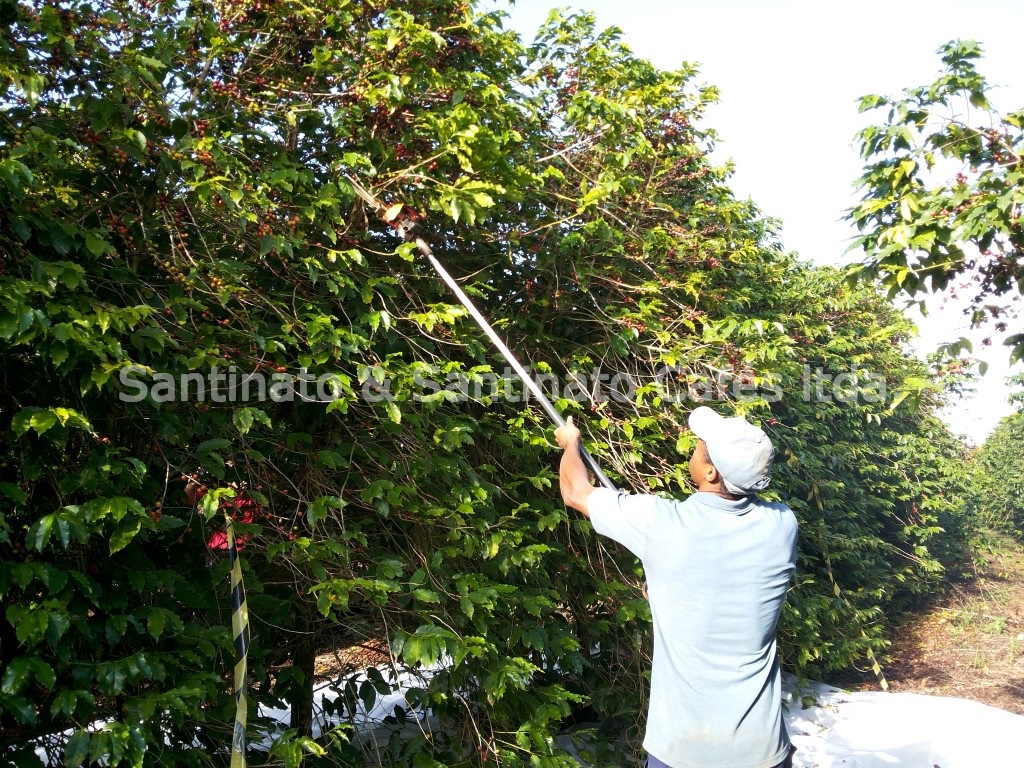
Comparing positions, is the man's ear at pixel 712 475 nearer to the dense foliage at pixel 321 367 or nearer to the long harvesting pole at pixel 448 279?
the long harvesting pole at pixel 448 279

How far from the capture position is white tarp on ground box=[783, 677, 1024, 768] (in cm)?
598

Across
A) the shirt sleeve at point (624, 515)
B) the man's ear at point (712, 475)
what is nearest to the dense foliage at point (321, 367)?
the shirt sleeve at point (624, 515)

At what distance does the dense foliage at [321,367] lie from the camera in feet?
7.78

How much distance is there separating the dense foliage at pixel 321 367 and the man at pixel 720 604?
91 centimetres

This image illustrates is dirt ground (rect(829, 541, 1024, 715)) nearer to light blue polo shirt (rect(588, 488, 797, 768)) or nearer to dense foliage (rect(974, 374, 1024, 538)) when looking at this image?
dense foliage (rect(974, 374, 1024, 538))

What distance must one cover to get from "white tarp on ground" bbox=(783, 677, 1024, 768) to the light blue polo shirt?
4.30 m

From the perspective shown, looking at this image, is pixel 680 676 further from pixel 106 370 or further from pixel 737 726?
pixel 106 370

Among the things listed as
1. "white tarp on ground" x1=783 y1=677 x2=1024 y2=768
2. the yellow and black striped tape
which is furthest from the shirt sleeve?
"white tarp on ground" x1=783 y1=677 x2=1024 y2=768

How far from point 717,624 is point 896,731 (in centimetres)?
539

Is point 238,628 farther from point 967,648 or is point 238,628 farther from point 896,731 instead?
point 967,648

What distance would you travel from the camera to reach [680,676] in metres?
2.32

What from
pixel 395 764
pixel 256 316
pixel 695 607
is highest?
pixel 256 316

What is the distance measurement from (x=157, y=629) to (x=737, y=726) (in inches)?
62.8

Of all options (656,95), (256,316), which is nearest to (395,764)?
(256,316)
